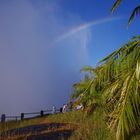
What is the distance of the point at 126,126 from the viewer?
10.9m

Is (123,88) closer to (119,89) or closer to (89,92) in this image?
(119,89)

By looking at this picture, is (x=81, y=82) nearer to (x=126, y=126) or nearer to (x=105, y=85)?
(x=105, y=85)

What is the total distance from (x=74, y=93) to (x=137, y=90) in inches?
163

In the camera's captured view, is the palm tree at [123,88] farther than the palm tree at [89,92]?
No

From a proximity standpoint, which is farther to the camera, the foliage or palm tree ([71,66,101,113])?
palm tree ([71,66,101,113])

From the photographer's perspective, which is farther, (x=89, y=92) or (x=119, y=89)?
(x=89, y=92)

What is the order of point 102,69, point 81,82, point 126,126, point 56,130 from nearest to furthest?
1. point 126,126
2. point 102,69
3. point 81,82
4. point 56,130

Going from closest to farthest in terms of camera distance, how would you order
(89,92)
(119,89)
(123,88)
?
(123,88)
(119,89)
(89,92)

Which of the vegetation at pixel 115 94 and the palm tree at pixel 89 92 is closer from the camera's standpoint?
the vegetation at pixel 115 94

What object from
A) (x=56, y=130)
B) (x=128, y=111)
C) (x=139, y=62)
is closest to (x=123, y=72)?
(x=139, y=62)

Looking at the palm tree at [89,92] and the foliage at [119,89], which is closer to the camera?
the foliage at [119,89]

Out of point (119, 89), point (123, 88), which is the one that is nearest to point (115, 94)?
point (119, 89)

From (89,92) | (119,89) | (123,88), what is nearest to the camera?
(123,88)

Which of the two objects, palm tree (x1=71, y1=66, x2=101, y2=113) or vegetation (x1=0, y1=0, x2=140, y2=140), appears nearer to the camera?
vegetation (x1=0, y1=0, x2=140, y2=140)
